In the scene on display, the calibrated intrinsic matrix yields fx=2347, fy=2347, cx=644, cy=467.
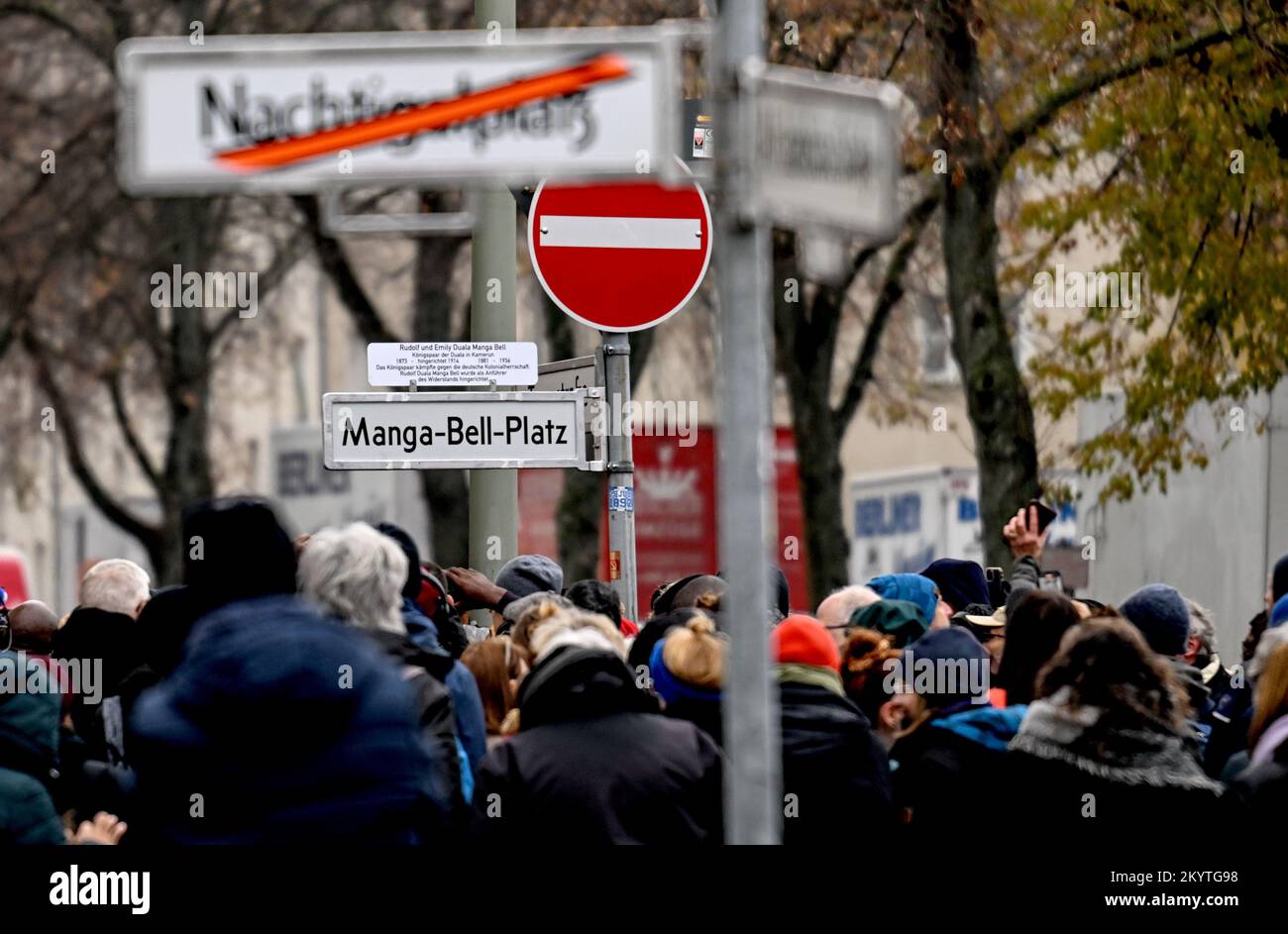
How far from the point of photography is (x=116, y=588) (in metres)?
7.59

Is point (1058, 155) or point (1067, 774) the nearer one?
point (1067, 774)

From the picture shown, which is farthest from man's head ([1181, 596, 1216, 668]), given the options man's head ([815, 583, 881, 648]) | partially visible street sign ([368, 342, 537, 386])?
partially visible street sign ([368, 342, 537, 386])

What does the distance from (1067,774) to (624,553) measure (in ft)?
10.7

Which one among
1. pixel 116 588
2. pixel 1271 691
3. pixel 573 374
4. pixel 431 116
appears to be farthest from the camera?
pixel 573 374

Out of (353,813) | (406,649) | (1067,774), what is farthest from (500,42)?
(1067,774)

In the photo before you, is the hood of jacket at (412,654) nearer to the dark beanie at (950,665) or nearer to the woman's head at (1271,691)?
the dark beanie at (950,665)

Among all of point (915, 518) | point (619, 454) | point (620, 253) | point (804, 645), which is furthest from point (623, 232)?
point (915, 518)

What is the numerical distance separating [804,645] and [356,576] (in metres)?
1.27

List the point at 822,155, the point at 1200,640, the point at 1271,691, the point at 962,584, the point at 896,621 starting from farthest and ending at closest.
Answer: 1. the point at 962,584
2. the point at 1200,640
3. the point at 896,621
4. the point at 1271,691
5. the point at 822,155

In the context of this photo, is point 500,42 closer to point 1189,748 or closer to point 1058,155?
point 1189,748

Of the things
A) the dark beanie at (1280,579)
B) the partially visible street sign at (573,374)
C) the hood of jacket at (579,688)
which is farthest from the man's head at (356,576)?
the dark beanie at (1280,579)

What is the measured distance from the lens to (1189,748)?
5.65 m

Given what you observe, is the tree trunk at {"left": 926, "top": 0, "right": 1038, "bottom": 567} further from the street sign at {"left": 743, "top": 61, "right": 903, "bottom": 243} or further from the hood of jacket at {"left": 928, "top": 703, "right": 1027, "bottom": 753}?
the street sign at {"left": 743, "top": 61, "right": 903, "bottom": 243}

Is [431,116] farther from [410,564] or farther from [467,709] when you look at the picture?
[410,564]
